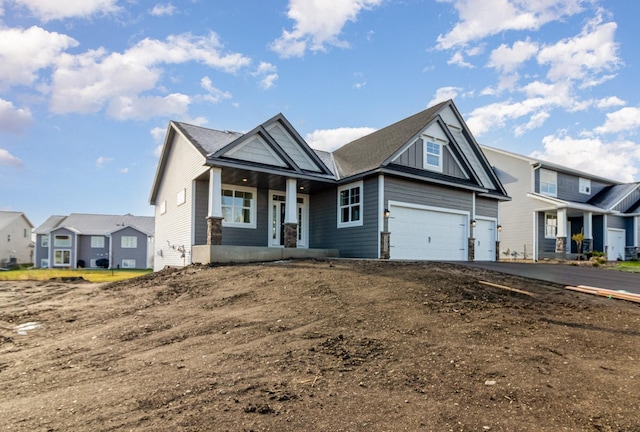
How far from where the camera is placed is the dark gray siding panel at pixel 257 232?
47.2 feet

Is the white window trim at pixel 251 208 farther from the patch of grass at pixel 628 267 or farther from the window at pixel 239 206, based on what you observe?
the patch of grass at pixel 628 267

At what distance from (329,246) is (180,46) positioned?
9401mm

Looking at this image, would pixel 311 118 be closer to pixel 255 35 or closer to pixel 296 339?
pixel 255 35

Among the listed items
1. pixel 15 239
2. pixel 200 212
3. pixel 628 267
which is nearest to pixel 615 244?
pixel 628 267

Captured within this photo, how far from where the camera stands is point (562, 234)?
21562mm

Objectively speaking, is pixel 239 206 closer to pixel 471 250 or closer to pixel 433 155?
pixel 433 155

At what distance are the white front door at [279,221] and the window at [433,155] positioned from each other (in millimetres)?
5806

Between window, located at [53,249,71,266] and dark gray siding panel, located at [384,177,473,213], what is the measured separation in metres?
38.7

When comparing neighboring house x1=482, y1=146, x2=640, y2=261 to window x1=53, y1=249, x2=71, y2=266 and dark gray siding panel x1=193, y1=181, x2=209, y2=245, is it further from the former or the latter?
window x1=53, y1=249, x2=71, y2=266

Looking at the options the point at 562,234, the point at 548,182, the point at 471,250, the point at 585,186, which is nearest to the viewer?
the point at 471,250

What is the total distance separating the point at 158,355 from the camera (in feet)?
15.7

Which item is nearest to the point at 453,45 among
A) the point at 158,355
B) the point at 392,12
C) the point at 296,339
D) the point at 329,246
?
the point at 392,12

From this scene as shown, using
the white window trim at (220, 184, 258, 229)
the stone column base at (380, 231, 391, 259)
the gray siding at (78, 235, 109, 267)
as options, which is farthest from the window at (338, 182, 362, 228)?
the gray siding at (78, 235, 109, 267)

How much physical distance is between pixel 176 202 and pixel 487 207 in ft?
48.5
